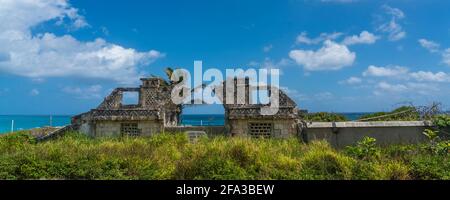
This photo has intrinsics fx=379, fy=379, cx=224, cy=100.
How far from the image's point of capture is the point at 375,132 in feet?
46.0

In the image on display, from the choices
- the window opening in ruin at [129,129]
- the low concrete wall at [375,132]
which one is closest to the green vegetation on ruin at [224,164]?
the low concrete wall at [375,132]

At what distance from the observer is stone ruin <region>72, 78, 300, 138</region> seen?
1650 cm

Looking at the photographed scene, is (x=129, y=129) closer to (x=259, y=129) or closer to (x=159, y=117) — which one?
(x=159, y=117)

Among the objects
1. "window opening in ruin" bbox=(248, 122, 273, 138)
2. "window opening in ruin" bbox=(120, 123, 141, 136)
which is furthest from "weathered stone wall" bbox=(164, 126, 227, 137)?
"window opening in ruin" bbox=(120, 123, 141, 136)

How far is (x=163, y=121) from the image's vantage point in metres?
17.6

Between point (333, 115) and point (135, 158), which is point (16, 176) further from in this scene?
point (333, 115)

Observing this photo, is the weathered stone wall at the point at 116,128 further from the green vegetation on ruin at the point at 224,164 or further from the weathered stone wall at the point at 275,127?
the green vegetation on ruin at the point at 224,164

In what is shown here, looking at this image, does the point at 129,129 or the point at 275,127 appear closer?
the point at 275,127

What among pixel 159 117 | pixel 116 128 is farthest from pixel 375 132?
pixel 116 128

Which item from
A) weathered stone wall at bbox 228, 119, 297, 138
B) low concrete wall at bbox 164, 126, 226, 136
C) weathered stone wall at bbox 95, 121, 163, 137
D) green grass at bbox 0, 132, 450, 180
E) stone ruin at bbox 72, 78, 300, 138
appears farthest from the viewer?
weathered stone wall at bbox 95, 121, 163, 137

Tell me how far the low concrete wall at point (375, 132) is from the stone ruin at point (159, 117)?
2.13 meters

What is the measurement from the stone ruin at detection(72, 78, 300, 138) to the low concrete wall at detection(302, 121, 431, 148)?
213cm

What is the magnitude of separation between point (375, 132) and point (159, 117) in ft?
30.2

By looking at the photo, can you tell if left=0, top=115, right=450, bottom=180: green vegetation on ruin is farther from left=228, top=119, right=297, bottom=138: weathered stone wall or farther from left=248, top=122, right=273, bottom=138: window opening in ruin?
left=248, top=122, right=273, bottom=138: window opening in ruin
